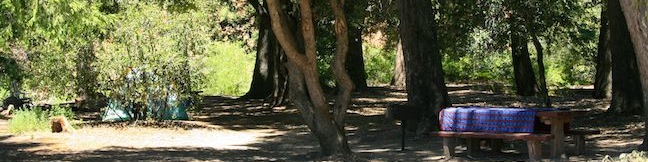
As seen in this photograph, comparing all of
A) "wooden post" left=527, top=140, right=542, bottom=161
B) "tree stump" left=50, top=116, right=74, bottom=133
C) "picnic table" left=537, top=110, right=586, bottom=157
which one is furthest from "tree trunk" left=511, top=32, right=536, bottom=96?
"wooden post" left=527, top=140, right=542, bottom=161

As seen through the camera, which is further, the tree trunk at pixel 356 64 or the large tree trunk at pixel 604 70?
the tree trunk at pixel 356 64

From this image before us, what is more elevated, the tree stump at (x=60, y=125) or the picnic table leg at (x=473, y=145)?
the tree stump at (x=60, y=125)

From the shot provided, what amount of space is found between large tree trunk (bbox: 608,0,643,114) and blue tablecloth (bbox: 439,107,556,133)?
5956 mm

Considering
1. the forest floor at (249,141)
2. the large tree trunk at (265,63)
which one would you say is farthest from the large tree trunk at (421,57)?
the large tree trunk at (265,63)

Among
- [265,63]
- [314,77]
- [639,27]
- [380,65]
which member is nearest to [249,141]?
[314,77]

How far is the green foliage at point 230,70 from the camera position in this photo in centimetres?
3638

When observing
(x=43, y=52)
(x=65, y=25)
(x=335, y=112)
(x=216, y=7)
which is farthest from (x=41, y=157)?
(x=216, y=7)

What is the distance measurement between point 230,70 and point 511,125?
2821cm

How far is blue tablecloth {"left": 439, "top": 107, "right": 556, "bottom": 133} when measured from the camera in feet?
37.2

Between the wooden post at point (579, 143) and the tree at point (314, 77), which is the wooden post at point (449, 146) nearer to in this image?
the tree at point (314, 77)

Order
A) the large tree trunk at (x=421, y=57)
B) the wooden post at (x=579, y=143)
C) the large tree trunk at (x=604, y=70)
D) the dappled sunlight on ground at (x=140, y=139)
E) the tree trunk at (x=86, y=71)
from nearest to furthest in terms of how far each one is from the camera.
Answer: the wooden post at (x=579, y=143) < the dappled sunlight on ground at (x=140, y=139) < the large tree trunk at (x=421, y=57) < the tree trunk at (x=86, y=71) < the large tree trunk at (x=604, y=70)

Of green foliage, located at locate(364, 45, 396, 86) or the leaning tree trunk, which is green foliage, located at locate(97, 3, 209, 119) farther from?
green foliage, located at locate(364, 45, 396, 86)

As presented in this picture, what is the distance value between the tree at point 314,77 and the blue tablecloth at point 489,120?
1432 mm

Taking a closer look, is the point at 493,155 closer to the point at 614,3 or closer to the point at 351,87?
the point at 351,87
